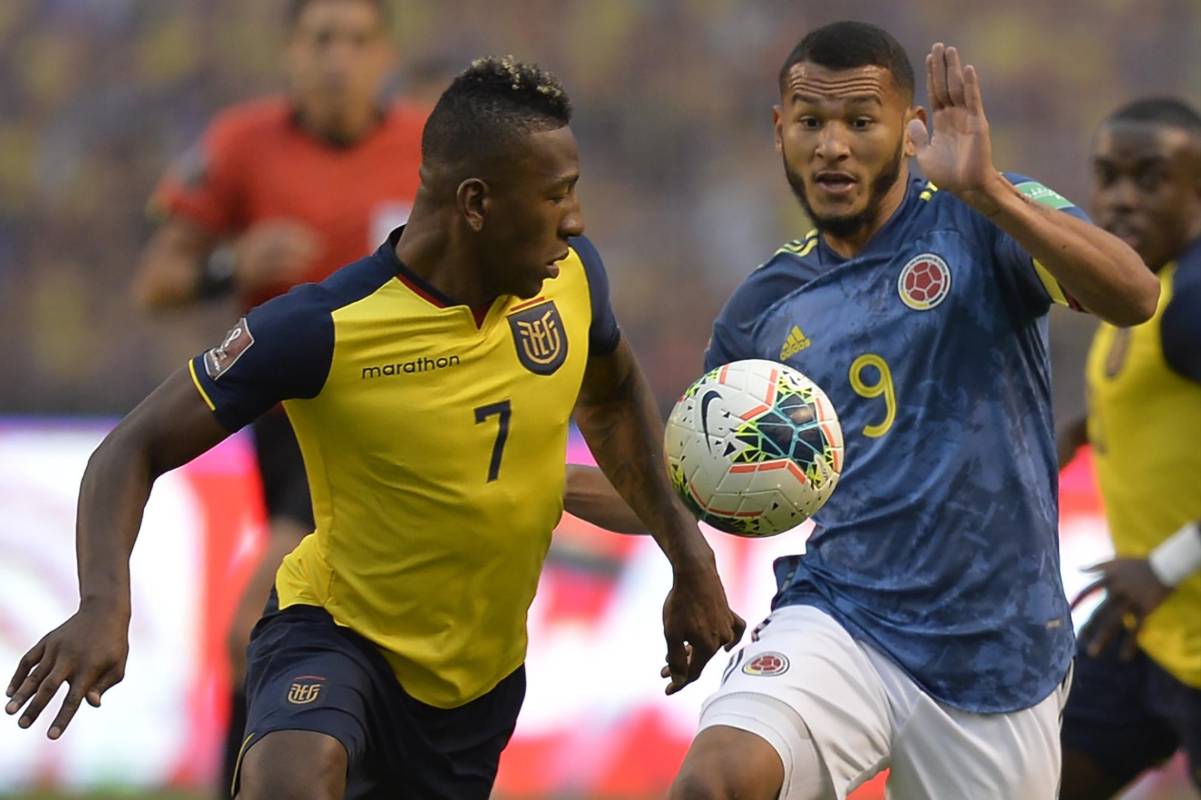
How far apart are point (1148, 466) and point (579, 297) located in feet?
7.74

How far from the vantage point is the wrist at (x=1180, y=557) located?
610 centimetres

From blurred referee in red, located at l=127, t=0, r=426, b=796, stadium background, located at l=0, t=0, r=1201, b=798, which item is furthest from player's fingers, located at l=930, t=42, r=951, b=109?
stadium background, located at l=0, t=0, r=1201, b=798

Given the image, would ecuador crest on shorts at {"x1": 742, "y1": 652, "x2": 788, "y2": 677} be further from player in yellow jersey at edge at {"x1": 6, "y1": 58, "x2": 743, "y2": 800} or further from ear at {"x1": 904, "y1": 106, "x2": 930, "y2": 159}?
ear at {"x1": 904, "y1": 106, "x2": 930, "y2": 159}

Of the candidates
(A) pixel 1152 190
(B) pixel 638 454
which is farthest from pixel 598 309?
(A) pixel 1152 190

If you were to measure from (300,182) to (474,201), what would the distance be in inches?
127

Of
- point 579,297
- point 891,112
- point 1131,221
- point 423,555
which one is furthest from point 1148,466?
point 423,555

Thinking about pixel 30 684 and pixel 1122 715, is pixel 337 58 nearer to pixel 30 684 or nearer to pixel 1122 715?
pixel 1122 715

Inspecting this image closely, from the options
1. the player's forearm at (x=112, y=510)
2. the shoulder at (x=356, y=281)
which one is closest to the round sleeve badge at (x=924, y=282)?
the shoulder at (x=356, y=281)

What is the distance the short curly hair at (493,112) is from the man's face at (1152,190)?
2621 mm

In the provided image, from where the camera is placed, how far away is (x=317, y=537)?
4.91 m

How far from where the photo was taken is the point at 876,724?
4977 millimetres

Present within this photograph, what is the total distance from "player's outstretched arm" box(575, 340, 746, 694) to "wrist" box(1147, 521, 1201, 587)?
5.18 feet

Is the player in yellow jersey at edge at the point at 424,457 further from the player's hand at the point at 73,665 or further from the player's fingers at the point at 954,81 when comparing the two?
the player's fingers at the point at 954,81

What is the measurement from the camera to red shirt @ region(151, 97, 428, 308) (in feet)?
25.1
